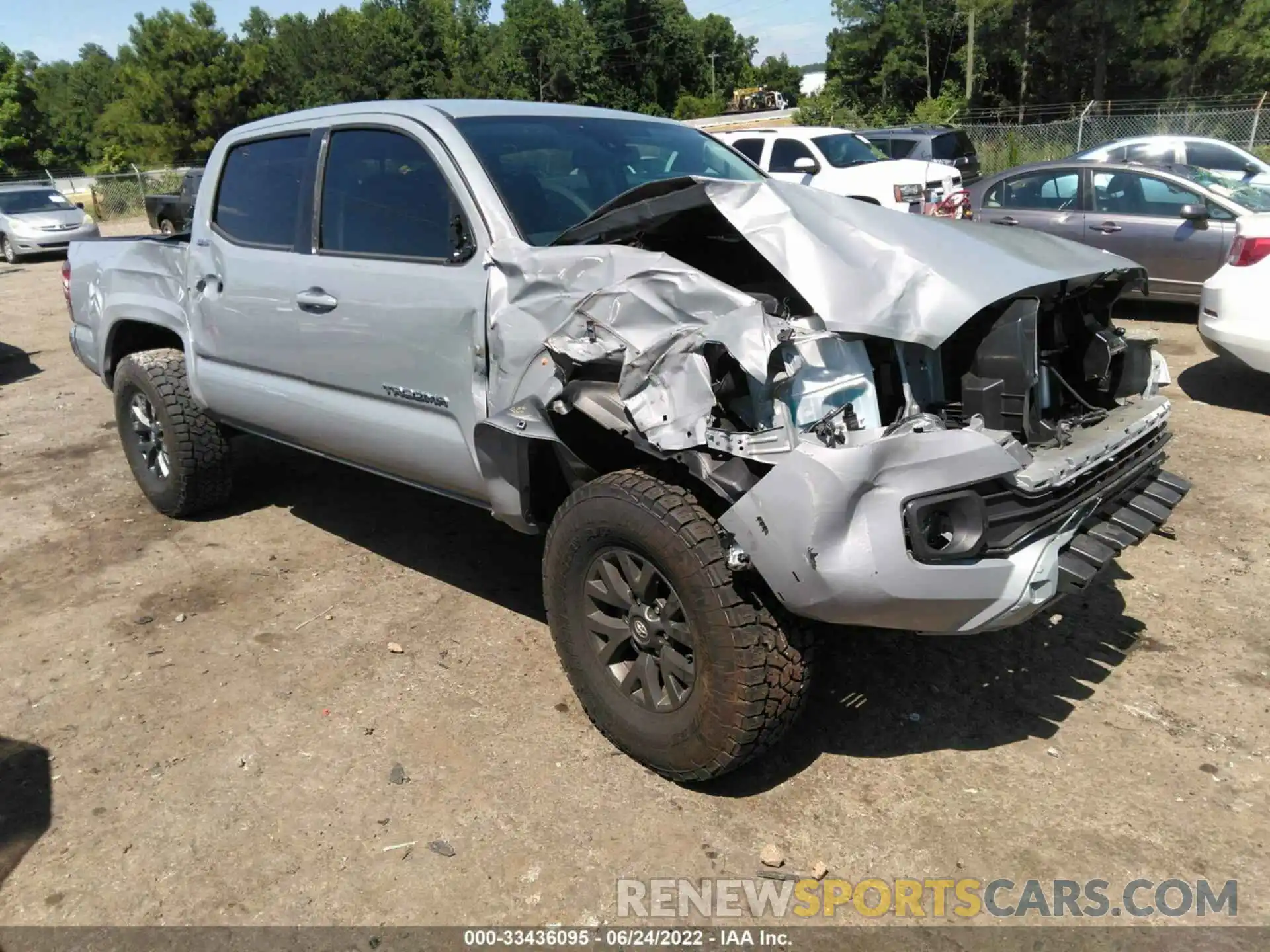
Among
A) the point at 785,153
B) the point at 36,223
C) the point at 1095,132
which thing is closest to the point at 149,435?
the point at 785,153

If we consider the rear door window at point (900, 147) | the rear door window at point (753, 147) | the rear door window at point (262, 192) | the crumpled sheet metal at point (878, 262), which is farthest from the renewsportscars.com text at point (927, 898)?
the rear door window at point (900, 147)

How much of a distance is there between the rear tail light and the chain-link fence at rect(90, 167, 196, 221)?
100 ft

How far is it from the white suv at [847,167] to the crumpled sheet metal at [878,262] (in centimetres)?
822

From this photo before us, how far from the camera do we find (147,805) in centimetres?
291

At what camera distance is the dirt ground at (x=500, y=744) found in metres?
2.57

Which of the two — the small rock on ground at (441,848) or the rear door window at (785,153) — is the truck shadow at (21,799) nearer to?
the small rock on ground at (441,848)

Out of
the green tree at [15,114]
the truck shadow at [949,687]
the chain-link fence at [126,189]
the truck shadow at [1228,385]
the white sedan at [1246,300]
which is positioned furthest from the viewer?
the green tree at [15,114]

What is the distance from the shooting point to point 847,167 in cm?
1230

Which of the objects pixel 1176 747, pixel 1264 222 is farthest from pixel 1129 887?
pixel 1264 222

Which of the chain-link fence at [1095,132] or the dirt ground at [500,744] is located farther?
the chain-link fence at [1095,132]

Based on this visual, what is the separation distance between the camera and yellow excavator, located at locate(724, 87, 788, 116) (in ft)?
214

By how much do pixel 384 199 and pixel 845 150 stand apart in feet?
34.6

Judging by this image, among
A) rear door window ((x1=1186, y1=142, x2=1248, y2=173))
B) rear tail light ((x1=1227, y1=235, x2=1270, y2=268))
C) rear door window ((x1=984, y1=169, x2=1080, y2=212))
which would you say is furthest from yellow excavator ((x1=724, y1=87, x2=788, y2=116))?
rear tail light ((x1=1227, y1=235, x2=1270, y2=268))

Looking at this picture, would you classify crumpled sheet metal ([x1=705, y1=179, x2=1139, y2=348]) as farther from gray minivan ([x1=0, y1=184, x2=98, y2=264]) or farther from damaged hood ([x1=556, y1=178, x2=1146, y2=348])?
gray minivan ([x1=0, y1=184, x2=98, y2=264])
